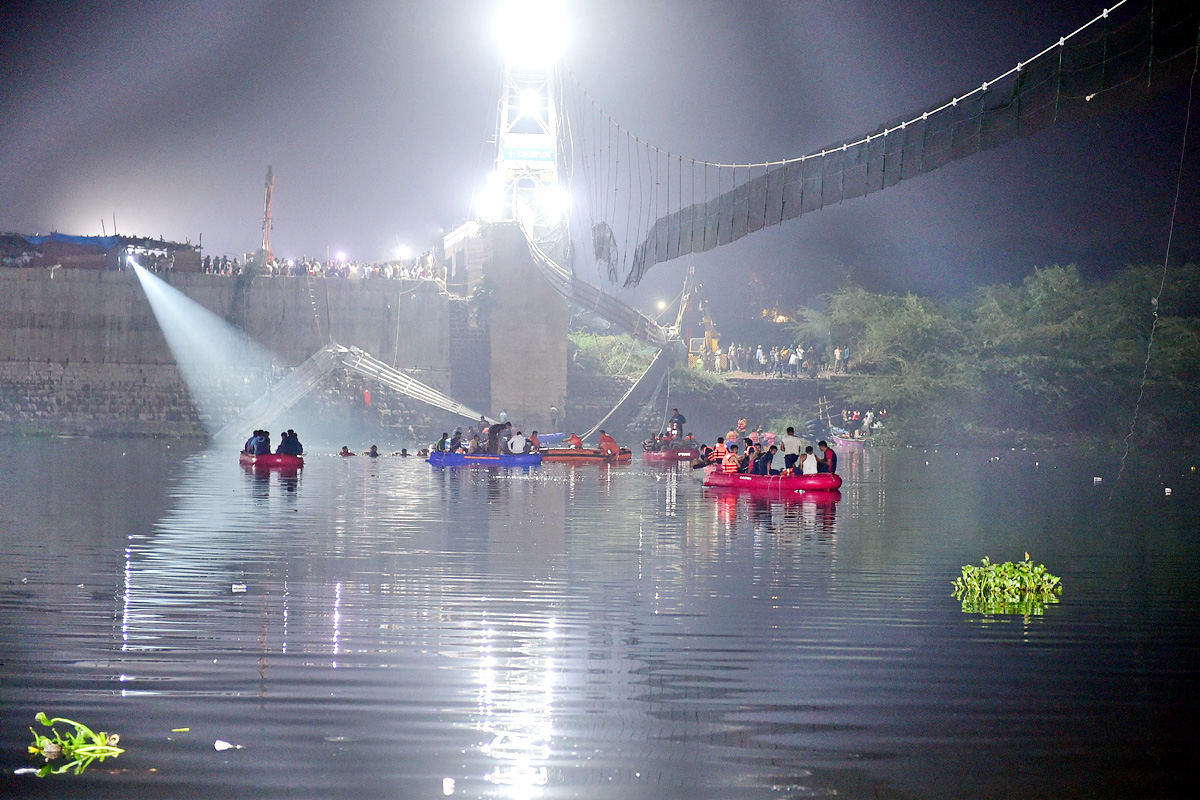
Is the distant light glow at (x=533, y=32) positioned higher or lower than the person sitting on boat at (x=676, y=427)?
higher

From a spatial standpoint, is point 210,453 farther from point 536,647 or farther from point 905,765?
point 905,765

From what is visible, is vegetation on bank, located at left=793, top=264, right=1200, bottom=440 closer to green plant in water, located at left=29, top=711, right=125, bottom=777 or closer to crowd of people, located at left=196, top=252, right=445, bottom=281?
crowd of people, located at left=196, top=252, right=445, bottom=281

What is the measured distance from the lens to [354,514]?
58.1 feet

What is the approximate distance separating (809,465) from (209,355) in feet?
91.2

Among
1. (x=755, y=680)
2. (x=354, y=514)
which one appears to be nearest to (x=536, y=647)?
(x=755, y=680)

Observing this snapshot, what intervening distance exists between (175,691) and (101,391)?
39717mm

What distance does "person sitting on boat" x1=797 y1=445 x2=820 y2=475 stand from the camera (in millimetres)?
22109

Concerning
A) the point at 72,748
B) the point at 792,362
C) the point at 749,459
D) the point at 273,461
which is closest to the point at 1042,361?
the point at 792,362

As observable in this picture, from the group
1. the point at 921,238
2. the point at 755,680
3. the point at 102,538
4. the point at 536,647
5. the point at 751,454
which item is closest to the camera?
the point at 755,680

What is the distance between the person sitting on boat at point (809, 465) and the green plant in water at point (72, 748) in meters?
17.2

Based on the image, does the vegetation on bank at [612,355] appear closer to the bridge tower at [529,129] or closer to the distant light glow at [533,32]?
the bridge tower at [529,129]

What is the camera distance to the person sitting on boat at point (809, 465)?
72.5 ft

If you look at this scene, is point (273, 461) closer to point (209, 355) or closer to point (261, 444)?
point (261, 444)

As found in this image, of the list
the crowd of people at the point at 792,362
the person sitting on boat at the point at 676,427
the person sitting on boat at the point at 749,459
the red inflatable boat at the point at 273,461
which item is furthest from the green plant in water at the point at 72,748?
the crowd of people at the point at 792,362
